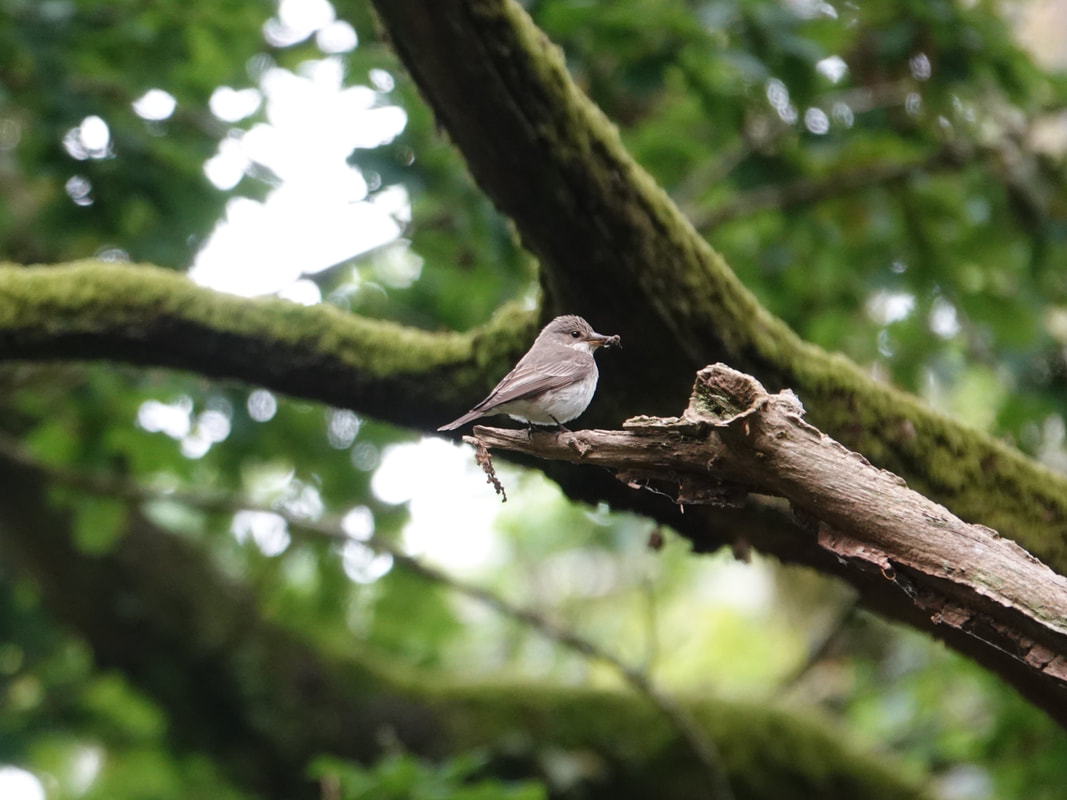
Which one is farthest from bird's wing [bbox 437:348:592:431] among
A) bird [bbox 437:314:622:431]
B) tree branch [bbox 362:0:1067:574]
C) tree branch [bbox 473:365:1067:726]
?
tree branch [bbox 473:365:1067:726]

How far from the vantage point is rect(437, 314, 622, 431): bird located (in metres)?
3.41

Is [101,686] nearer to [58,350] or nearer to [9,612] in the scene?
[9,612]

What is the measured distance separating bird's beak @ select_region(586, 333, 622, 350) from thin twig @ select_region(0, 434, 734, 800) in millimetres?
2667

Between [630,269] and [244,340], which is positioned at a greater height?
[630,269]

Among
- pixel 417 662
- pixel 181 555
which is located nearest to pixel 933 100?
pixel 417 662

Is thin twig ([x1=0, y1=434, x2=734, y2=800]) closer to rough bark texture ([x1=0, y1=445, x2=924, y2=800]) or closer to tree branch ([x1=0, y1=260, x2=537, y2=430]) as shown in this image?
rough bark texture ([x1=0, y1=445, x2=924, y2=800])

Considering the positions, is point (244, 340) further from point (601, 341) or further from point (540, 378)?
point (601, 341)

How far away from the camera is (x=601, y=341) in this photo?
3.50 m

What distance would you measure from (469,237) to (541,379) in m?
2.69

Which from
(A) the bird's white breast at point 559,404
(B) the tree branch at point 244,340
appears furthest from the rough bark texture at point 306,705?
(A) the bird's white breast at point 559,404

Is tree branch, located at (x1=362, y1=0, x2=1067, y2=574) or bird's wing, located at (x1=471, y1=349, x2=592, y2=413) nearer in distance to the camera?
tree branch, located at (x1=362, y1=0, x2=1067, y2=574)

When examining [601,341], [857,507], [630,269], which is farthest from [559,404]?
[857,507]

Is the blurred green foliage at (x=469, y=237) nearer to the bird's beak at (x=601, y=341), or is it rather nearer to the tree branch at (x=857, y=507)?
the bird's beak at (x=601, y=341)

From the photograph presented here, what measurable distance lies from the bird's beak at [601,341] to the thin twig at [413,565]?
267 centimetres
